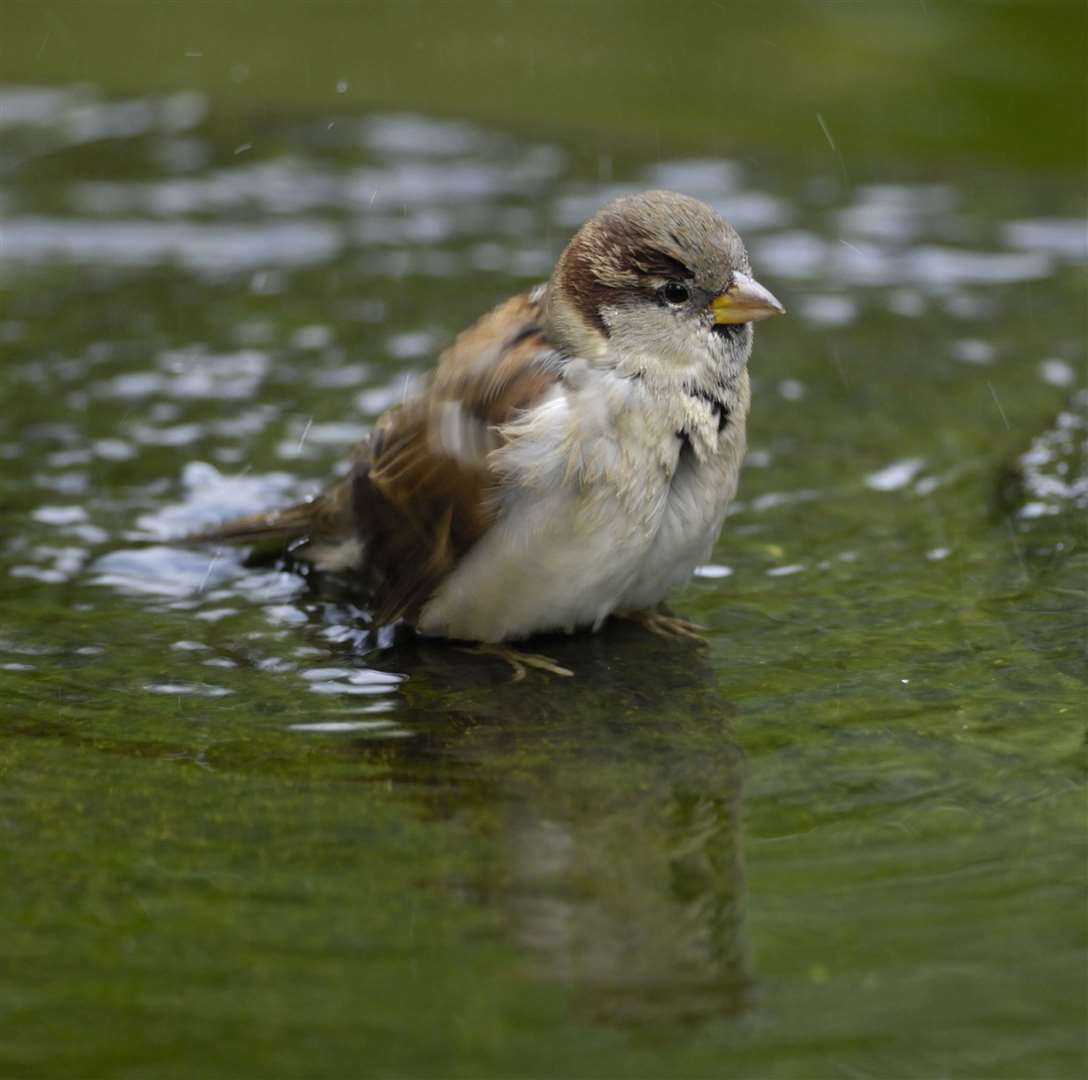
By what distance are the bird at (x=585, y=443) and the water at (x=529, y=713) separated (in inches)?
6.7

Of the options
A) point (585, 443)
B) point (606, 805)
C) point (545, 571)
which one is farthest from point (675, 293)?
point (606, 805)

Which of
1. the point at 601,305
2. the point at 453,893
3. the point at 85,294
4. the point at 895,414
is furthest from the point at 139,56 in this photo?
the point at 453,893

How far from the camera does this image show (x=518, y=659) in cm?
404

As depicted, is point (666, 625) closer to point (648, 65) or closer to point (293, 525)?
point (293, 525)

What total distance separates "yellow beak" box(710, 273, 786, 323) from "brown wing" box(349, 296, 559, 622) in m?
0.38

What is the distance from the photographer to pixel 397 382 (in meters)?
5.88

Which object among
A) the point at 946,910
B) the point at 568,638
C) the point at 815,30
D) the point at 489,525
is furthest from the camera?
the point at 815,30

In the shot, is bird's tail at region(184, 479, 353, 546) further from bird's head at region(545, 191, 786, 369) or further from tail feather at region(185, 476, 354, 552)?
bird's head at region(545, 191, 786, 369)

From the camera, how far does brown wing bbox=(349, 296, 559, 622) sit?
3969 millimetres

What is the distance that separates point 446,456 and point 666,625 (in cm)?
64

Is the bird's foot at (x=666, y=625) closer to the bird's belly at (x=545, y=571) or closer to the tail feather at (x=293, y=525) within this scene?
the bird's belly at (x=545, y=571)

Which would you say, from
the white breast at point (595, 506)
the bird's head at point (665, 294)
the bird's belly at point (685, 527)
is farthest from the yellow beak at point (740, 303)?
the bird's belly at point (685, 527)

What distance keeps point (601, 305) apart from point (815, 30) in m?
5.99

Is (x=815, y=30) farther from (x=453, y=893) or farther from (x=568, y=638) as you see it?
(x=453, y=893)
